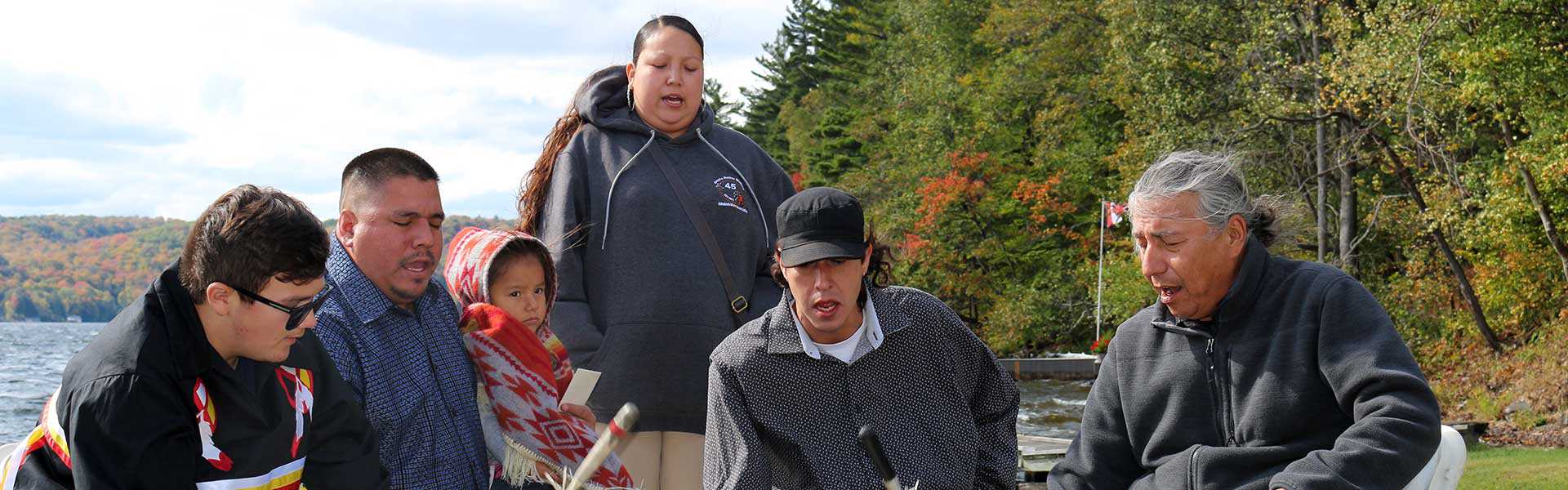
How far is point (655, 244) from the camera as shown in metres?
3.82

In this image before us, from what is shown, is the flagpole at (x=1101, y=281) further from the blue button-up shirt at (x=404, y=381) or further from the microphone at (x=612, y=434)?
the microphone at (x=612, y=434)

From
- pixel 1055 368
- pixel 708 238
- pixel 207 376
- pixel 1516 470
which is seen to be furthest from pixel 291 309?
pixel 1055 368

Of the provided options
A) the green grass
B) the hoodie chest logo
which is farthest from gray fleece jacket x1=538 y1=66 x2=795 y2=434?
the green grass

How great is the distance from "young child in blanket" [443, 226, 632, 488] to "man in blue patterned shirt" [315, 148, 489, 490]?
0.07 metres

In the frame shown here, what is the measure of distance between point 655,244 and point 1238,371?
5.41ft

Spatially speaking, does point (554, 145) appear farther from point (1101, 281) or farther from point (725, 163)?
point (1101, 281)

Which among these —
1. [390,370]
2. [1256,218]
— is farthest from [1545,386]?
[390,370]

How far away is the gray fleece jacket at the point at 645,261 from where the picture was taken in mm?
3779

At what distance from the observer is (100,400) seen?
2.21 m

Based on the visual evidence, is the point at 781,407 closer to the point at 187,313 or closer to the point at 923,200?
the point at 187,313

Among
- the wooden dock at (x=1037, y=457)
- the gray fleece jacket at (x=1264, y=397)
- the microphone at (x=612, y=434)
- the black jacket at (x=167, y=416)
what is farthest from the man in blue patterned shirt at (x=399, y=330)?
the wooden dock at (x=1037, y=457)

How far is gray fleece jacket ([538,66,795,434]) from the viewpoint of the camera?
3.78 m

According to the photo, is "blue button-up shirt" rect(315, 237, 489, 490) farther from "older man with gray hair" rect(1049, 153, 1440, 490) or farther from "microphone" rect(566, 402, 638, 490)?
"microphone" rect(566, 402, 638, 490)

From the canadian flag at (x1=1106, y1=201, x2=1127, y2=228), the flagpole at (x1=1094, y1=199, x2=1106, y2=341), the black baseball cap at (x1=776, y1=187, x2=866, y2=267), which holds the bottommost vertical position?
the flagpole at (x1=1094, y1=199, x2=1106, y2=341)
